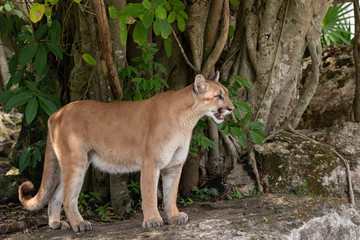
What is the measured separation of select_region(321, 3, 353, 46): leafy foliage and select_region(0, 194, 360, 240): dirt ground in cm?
615

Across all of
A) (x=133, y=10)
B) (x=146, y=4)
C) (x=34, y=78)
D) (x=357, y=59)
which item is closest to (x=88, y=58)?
Answer: (x=133, y=10)

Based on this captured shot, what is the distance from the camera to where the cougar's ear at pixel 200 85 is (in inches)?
177

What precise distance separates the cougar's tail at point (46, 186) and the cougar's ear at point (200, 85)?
69.4 inches

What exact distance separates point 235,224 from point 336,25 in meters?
7.62

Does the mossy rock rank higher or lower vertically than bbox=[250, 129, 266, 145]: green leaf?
lower

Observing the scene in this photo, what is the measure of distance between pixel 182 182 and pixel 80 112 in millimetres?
2161

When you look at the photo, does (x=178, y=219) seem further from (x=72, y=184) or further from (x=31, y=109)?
(x=31, y=109)

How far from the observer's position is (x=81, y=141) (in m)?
4.73

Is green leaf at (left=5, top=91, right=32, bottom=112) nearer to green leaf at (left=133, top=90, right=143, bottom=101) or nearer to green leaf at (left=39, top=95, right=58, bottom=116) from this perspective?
green leaf at (left=39, top=95, right=58, bottom=116)

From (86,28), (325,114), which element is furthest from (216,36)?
(325,114)

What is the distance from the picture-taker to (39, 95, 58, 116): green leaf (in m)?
5.18

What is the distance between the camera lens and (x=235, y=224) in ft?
14.6

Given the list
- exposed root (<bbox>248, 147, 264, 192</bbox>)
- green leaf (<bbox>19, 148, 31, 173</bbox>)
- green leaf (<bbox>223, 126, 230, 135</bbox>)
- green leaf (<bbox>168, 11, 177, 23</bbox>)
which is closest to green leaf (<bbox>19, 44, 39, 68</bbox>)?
green leaf (<bbox>19, 148, 31, 173</bbox>)

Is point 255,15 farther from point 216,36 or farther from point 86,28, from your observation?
point 86,28
